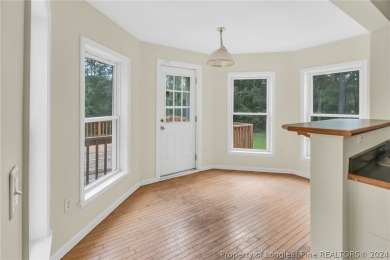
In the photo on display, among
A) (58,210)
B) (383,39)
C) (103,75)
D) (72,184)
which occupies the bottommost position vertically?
(58,210)

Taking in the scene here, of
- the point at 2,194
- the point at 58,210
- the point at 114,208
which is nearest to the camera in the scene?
the point at 2,194

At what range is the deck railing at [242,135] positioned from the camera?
5.26 meters

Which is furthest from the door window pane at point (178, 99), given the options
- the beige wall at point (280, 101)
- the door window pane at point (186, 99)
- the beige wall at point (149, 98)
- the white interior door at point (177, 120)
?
the beige wall at point (280, 101)

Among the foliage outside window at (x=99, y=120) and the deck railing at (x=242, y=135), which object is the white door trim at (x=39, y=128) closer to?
the foliage outside window at (x=99, y=120)

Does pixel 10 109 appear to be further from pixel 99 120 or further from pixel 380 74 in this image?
pixel 380 74

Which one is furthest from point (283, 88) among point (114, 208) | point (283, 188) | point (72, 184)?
point (72, 184)

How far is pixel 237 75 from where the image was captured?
5117mm

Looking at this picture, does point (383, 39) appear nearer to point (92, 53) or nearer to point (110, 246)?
point (92, 53)

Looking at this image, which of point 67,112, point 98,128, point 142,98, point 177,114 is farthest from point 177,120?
point 67,112

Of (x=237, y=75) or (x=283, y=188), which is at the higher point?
(x=237, y=75)

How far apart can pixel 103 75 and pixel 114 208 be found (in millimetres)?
1756

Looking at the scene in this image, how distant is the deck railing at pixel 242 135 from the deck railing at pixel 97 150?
110 inches

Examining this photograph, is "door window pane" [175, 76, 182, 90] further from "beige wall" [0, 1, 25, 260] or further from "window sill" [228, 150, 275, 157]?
"beige wall" [0, 1, 25, 260]

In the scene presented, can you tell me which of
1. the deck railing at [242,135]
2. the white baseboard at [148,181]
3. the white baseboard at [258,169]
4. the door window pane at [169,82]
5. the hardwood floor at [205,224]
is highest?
the door window pane at [169,82]
